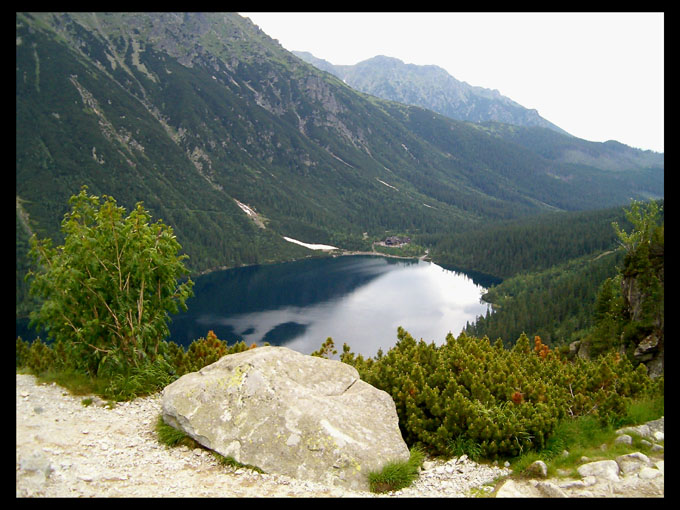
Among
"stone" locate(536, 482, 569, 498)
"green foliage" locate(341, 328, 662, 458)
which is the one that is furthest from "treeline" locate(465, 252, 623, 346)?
"stone" locate(536, 482, 569, 498)

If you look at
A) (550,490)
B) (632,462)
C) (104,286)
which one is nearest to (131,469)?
(104,286)

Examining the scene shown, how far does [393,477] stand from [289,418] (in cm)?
243

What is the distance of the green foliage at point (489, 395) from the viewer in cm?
949

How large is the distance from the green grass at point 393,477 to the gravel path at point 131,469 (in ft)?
0.52

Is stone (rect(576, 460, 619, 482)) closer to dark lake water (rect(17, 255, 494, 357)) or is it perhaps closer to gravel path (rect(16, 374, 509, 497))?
gravel path (rect(16, 374, 509, 497))

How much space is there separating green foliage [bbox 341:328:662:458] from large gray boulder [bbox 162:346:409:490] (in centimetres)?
77

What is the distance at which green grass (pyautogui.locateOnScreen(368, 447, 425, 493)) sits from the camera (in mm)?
8430

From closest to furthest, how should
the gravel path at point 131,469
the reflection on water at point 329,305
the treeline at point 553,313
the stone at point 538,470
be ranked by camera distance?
the gravel path at point 131,469 → the stone at point 538,470 → the treeline at point 553,313 → the reflection on water at point 329,305

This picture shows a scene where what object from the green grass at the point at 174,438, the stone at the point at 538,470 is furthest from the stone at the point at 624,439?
the green grass at the point at 174,438

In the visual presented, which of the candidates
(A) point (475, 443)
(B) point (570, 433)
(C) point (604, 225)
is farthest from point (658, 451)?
(C) point (604, 225)

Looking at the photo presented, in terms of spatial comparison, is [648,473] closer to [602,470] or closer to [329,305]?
[602,470]

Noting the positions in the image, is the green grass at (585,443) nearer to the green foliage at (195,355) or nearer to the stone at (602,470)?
the stone at (602,470)

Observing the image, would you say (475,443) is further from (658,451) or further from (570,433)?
(658,451)

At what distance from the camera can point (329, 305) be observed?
379ft
